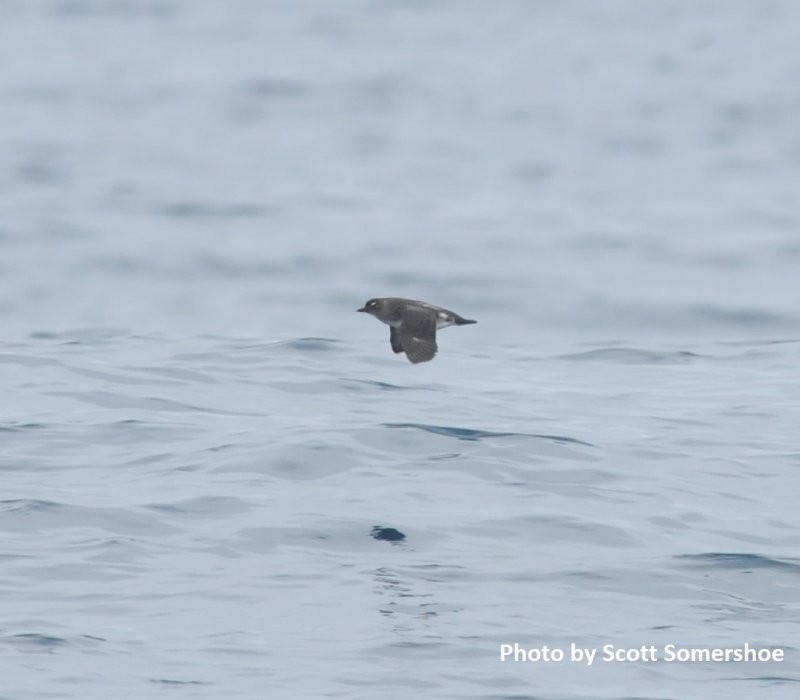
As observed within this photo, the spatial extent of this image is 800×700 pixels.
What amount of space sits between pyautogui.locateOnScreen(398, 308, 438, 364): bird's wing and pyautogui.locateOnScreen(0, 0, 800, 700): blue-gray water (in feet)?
4.05

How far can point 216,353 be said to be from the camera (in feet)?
57.5

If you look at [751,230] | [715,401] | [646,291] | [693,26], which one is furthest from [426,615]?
[693,26]

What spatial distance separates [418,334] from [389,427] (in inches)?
105

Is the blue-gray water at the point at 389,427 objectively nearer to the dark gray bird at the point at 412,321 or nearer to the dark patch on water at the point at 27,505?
the dark patch on water at the point at 27,505

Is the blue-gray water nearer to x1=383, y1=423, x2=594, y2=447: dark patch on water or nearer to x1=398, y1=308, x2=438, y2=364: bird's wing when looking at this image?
x1=383, y1=423, x2=594, y2=447: dark patch on water

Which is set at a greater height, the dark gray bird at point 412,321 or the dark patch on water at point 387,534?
the dark gray bird at point 412,321

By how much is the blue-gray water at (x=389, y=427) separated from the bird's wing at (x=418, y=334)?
1.23m

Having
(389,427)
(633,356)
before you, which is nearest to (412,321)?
(389,427)

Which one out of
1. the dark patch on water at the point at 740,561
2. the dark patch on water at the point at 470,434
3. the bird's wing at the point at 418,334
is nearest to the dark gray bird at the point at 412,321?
the bird's wing at the point at 418,334

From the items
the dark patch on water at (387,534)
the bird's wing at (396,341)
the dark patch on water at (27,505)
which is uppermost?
the bird's wing at (396,341)

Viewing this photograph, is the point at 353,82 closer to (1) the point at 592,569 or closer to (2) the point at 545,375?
(2) the point at 545,375

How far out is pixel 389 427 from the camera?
14336 mm

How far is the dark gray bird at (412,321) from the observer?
1165 cm

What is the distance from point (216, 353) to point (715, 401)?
16.3ft
